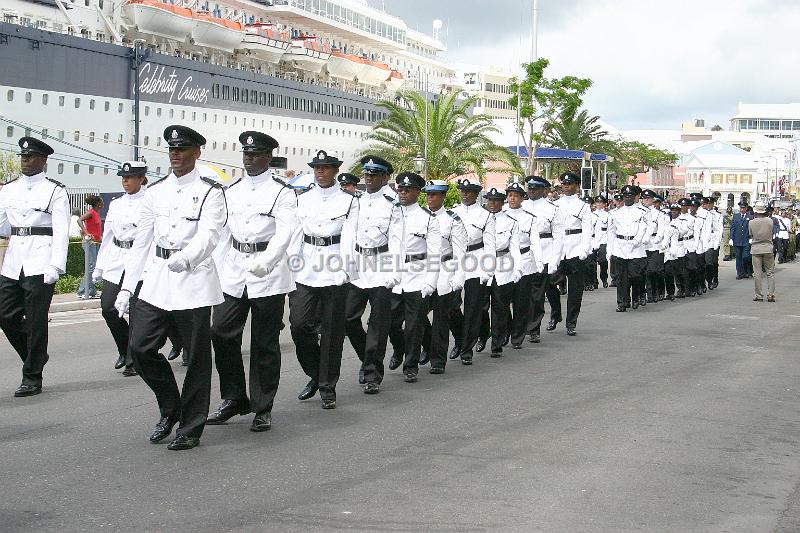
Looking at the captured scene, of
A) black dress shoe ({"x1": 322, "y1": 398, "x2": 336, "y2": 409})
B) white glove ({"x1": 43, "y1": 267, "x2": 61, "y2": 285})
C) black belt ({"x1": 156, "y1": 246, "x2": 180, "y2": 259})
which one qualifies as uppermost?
black belt ({"x1": 156, "y1": 246, "x2": 180, "y2": 259})

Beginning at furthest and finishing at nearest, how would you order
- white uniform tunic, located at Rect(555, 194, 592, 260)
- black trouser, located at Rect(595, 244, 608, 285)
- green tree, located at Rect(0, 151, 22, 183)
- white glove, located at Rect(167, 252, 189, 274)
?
1. green tree, located at Rect(0, 151, 22, 183)
2. black trouser, located at Rect(595, 244, 608, 285)
3. white uniform tunic, located at Rect(555, 194, 592, 260)
4. white glove, located at Rect(167, 252, 189, 274)

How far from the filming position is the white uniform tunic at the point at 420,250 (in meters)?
10.4

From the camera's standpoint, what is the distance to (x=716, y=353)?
12.9 meters

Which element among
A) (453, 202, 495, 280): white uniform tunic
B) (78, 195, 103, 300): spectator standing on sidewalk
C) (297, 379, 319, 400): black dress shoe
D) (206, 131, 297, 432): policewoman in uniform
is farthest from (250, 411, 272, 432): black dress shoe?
→ (78, 195, 103, 300): spectator standing on sidewalk

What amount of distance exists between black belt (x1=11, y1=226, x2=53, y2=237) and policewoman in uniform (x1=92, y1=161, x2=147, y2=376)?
114cm

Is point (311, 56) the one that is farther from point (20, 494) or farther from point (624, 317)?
point (20, 494)

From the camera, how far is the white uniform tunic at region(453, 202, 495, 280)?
12031 mm

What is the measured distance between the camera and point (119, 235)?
10680 mm

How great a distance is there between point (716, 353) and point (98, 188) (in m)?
27.2

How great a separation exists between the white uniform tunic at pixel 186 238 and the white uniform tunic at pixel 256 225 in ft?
1.46

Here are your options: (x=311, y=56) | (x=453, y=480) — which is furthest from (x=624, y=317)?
(x=311, y=56)

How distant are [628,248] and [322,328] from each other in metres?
10.5

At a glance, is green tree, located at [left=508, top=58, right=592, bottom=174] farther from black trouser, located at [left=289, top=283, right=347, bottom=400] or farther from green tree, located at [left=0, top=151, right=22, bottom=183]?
black trouser, located at [left=289, top=283, right=347, bottom=400]

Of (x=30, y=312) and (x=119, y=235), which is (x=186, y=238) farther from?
(x=119, y=235)
